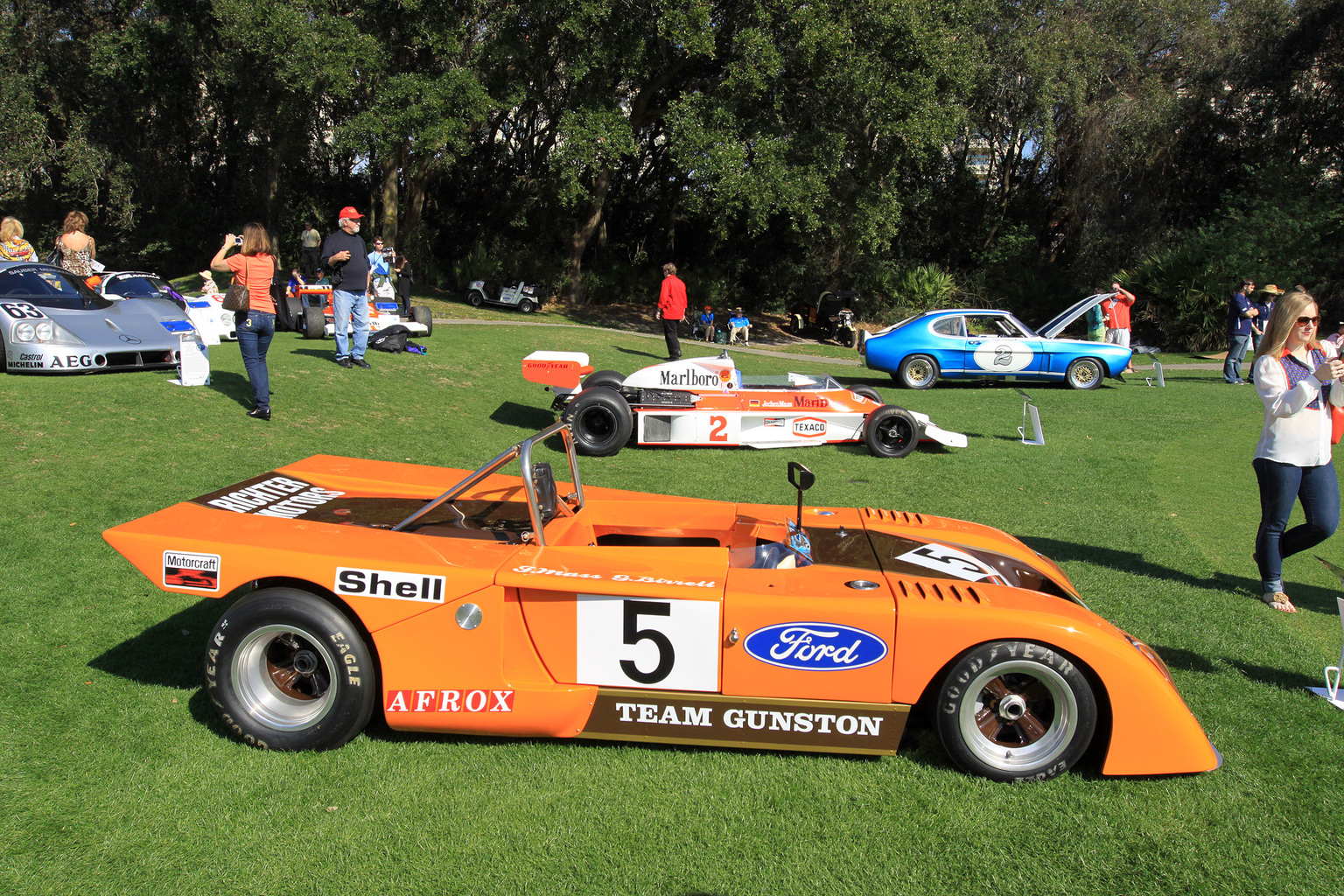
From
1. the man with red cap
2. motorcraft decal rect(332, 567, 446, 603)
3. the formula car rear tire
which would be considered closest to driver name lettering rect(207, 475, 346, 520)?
motorcraft decal rect(332, 567, 446, 603)

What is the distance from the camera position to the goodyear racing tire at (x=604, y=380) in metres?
9.73

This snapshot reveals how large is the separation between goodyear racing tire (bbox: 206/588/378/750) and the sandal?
533 cm

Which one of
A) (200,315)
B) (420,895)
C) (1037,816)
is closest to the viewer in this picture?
(420,895)

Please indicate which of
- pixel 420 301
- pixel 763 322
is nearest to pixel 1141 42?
pixel 763 322

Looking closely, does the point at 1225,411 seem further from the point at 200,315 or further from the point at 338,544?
the point at 200,315

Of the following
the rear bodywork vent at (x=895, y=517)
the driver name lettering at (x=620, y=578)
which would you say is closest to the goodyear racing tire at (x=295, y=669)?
the driver name lettering at (x=620, y=578)

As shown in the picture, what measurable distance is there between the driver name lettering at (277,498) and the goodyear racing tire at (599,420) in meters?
4.36

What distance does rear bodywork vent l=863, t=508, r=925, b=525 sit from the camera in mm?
4656

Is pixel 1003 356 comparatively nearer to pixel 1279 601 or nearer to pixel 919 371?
→ pixel 919 371

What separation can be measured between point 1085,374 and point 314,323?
12896 millimetres

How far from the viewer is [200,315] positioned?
12.2 m

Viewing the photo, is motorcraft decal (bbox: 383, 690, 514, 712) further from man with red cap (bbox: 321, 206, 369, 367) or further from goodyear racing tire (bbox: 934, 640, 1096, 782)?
man with red cap (bbox: 321, 206, 369, 367)

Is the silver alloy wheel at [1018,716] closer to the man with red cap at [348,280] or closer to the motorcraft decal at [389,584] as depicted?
the motorcraft decal at [389,584]

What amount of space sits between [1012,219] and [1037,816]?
29673 millimetres
